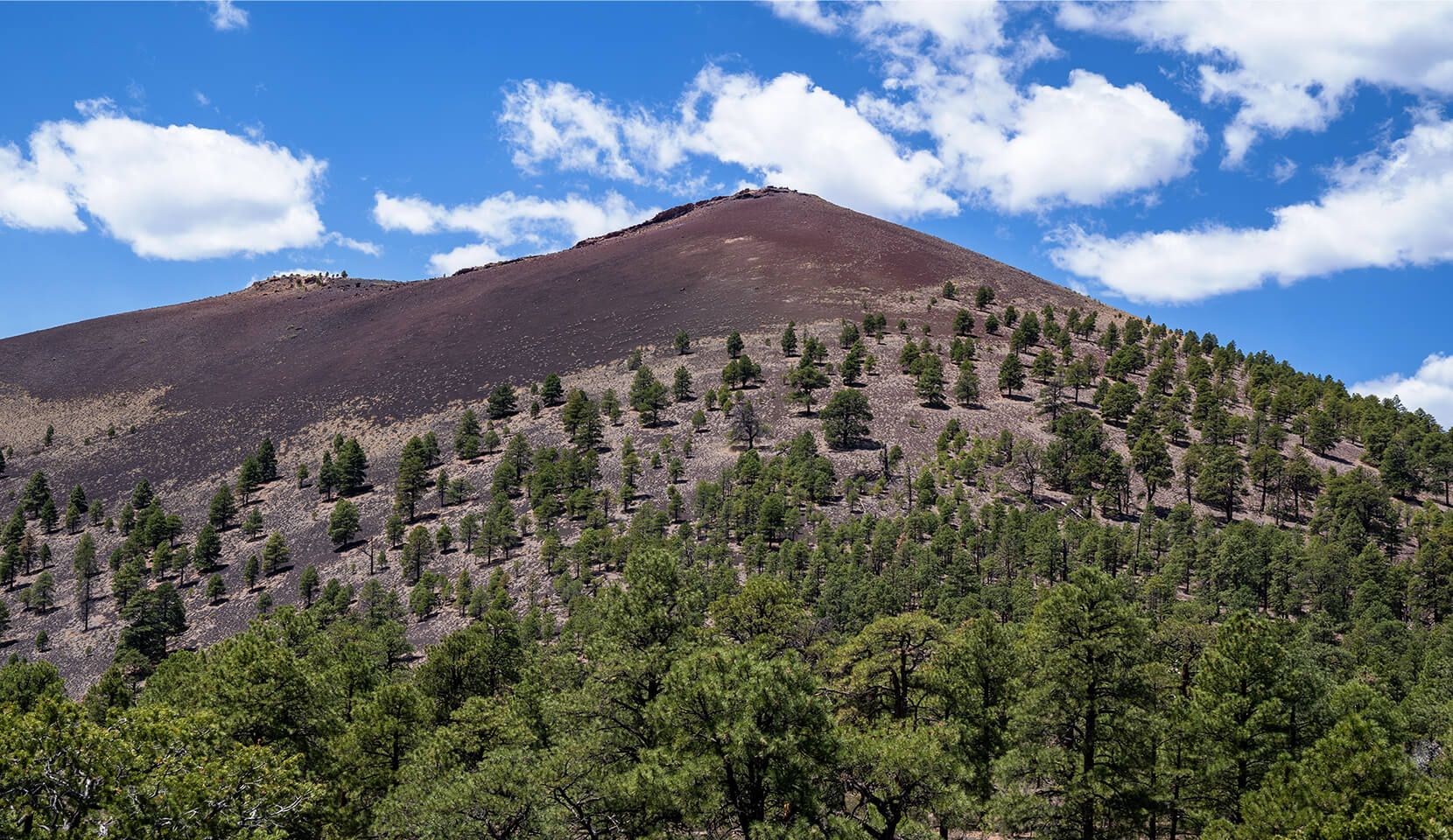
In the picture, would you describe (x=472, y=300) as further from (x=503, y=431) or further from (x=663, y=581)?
(x=663, y=581)

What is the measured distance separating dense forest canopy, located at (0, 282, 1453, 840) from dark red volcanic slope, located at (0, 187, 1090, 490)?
12.4m

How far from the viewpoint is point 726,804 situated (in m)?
18.1

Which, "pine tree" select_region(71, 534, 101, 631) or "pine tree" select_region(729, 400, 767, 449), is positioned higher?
"pine tree" select_region(729, 400, 767, 449)

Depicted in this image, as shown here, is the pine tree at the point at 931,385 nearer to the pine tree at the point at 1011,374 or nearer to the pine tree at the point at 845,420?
the pine tree at the point at 1011,374

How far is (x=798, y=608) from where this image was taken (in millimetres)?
29625

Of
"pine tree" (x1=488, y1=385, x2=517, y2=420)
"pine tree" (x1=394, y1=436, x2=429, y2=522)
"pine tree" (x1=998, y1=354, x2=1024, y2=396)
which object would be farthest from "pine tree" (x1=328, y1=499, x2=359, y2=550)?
"pine tree" (x1=998, y1=354, x2=1024, y2=396)

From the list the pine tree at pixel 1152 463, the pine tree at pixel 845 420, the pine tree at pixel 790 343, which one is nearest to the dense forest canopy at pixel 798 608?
the pine tree at pixel 1152 463

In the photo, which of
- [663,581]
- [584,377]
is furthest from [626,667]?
[584,377]

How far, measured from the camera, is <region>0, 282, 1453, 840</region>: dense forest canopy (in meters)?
18.5

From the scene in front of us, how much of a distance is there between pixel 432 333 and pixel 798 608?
15473 centimetres

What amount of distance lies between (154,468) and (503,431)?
60400 millimetres

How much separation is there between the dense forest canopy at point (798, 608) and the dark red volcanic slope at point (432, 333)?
1240 cm

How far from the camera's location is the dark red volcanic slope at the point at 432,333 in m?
140

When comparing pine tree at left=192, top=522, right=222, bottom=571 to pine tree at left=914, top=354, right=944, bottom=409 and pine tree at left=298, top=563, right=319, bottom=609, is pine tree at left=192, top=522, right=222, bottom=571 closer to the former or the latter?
pine tree at left=298, top=563, right=319, bottom=609
